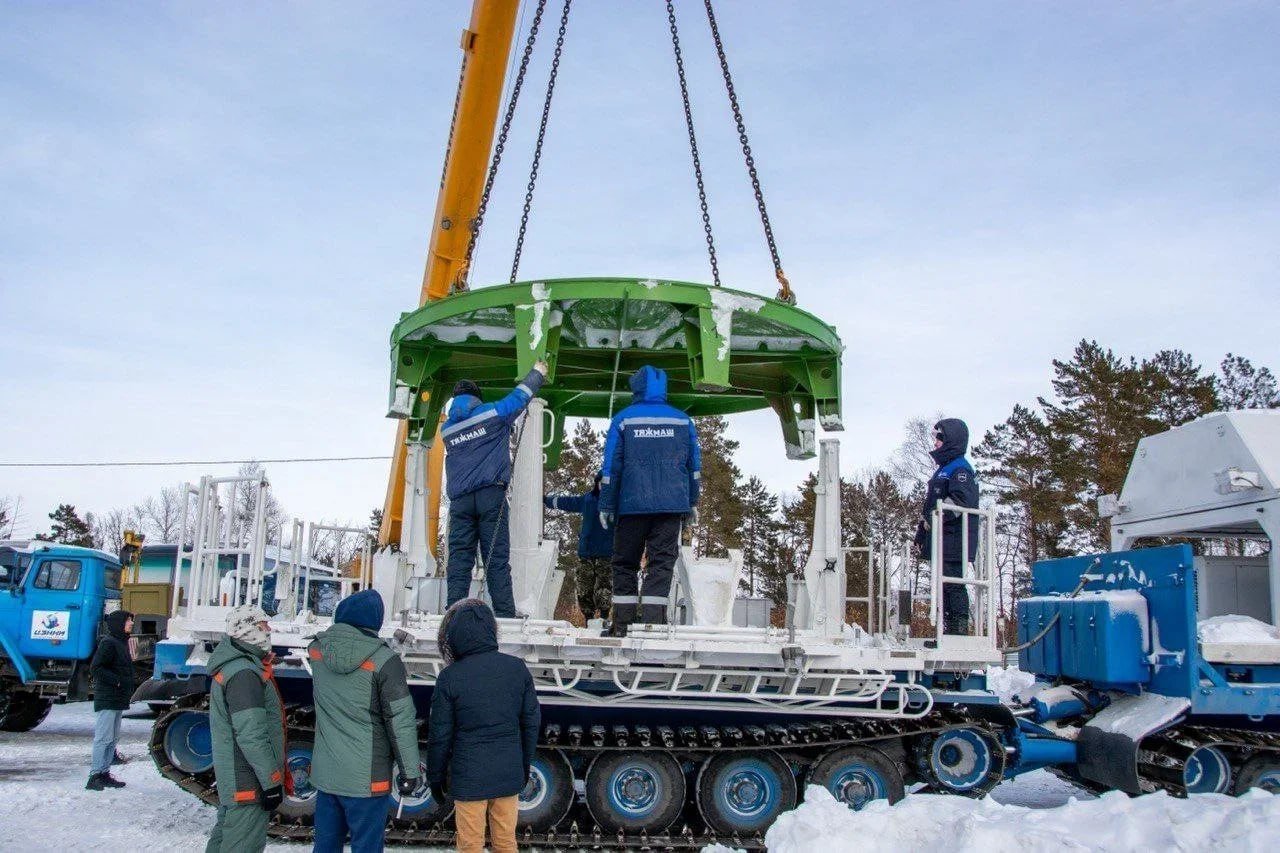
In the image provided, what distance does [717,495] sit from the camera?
103 feet

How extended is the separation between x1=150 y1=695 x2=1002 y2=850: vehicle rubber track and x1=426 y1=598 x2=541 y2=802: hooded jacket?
1.87 metres

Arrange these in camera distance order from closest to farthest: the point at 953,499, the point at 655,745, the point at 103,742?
the point at 655,745 < the point at 953,499 < the point at 103,742

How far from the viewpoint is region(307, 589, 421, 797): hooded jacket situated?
5086mm

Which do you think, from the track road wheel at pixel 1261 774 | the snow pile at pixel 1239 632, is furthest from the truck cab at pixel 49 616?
the track road wheel at pixel 1261 774

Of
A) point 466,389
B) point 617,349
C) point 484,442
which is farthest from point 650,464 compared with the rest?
point 617,349

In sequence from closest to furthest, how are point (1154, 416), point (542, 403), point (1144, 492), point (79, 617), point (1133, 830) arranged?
point (1133, 830) → point (542, 403) → point (1144, 492) → point (79, 617) → point (1154, 416)

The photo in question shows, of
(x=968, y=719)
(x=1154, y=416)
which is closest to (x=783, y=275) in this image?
(x=968, y=719)

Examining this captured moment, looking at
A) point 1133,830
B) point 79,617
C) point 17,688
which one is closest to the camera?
point 1133,830

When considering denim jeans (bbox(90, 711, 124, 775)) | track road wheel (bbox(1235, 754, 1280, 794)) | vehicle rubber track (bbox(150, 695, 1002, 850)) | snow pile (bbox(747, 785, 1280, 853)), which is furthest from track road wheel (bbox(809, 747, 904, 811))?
denim jeans (bbox(90, 711, 124, 775))

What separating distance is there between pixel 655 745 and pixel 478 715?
225 cm

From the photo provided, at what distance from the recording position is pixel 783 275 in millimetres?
8617

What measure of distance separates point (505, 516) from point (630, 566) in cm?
94

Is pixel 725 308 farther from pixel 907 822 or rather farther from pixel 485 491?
pixel 907 822

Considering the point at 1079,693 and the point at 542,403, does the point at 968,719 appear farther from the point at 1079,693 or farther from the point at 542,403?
the point at 542,403
